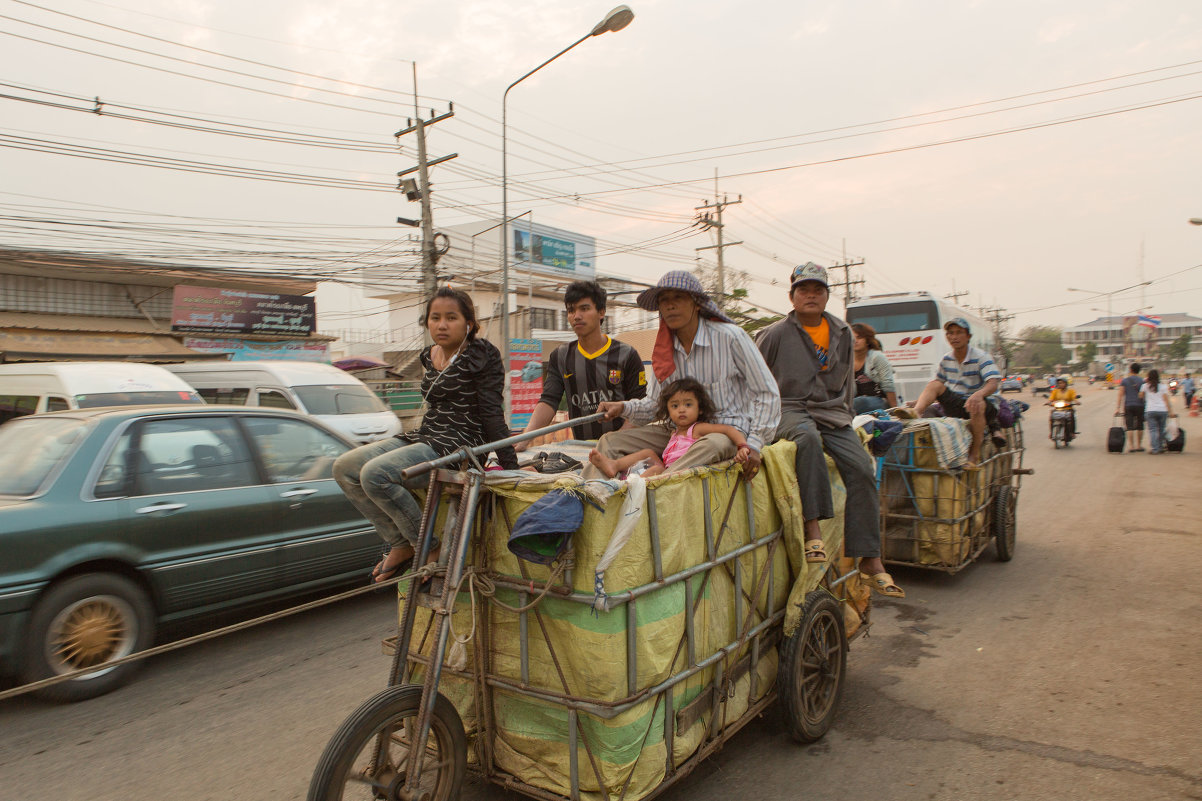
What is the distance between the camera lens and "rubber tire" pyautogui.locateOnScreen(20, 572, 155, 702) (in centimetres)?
371

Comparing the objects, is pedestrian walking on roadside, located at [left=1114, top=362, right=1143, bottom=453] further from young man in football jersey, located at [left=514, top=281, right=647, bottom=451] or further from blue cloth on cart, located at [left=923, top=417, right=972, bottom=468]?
young man in football jersey, located at [left=514, top=281, right=647, bottom=451]

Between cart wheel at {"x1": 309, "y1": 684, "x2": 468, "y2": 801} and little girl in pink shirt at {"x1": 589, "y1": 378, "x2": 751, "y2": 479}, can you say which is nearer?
cart wheel at {"x1": 309, "y1": 684, "x2": 468, "y2": 801}

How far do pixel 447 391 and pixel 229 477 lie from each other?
2442mm

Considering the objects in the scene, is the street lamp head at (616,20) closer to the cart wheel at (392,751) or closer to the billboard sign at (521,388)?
the billboard sign at (521,388)

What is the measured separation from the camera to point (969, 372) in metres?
6.49

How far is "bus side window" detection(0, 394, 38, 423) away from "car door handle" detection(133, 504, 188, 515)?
5.62 m

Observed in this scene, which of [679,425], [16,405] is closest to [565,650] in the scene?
[679,425]

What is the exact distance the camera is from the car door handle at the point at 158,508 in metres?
4.22

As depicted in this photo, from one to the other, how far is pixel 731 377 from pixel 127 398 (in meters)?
7.85

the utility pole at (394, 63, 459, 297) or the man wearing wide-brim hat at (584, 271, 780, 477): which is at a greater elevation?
the utility pole at (394, 63, 459, 297)

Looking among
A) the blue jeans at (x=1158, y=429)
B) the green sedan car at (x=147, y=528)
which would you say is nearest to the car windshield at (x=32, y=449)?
the green sedan car at (x=147, y=528)

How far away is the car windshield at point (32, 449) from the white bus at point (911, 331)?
1691cm

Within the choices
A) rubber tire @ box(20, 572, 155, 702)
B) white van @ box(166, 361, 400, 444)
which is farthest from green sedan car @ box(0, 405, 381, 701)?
white van @ box(166, 361, 400, 444)

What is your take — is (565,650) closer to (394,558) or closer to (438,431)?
(394,558)
